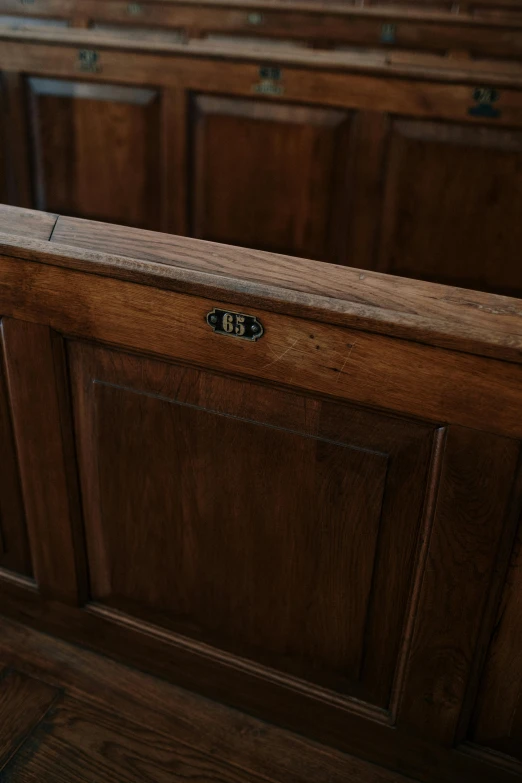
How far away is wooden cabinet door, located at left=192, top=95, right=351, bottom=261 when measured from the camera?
75.9 inches

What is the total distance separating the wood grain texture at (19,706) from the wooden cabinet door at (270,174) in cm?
134

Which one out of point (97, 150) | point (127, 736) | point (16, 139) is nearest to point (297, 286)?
point (127, 736)

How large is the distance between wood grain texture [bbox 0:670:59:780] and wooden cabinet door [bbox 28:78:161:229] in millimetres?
1376

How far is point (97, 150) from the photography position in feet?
6.91

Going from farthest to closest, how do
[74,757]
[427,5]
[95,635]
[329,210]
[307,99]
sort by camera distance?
[427,5], [329,210], [307,99], [95,635], [74,757]

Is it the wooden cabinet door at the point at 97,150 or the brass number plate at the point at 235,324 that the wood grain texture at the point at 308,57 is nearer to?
the wooden cabinet door at the point at 97,150

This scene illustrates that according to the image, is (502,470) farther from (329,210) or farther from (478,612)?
(329,210)

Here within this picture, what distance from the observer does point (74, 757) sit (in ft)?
3.36

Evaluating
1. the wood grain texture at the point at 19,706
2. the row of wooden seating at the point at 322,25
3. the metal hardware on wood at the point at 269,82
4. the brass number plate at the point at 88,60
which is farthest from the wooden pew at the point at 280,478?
the row of wooden seating at the point at 322,25

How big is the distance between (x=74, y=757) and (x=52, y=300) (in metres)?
0.61

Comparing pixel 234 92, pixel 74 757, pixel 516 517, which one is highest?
pixel 234 92

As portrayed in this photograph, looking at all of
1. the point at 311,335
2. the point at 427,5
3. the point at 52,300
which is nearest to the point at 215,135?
the point at 52,300

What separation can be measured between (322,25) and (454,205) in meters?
2.04

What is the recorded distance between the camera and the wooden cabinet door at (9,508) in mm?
1018
